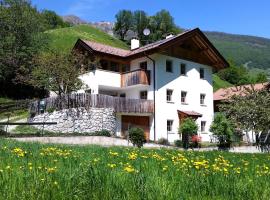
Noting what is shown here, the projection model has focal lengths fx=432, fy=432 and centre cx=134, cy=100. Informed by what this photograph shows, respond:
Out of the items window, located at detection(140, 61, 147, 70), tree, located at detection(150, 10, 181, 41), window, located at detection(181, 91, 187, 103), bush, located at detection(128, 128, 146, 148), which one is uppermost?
tree, located at detection(150, 10, 181, 41)

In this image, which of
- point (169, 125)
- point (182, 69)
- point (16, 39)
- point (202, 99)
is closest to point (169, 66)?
point (182, 69)

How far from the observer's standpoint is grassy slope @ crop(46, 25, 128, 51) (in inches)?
3339

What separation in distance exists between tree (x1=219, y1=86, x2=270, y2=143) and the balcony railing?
26.9 feet

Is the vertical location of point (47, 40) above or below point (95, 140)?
above

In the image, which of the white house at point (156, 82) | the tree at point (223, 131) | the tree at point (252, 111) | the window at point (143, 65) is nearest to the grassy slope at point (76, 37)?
the white house at point (156, 82)

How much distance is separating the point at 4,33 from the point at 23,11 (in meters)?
3.89

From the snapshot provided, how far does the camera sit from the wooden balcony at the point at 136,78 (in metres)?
38.6

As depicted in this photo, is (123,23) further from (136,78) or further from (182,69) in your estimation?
(136,78)

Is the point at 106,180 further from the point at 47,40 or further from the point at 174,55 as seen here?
the point at 47,40

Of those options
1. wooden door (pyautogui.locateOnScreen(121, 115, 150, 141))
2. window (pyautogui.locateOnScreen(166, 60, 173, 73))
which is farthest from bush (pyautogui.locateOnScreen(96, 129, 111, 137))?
window (pyautogui.locateOnScreen(166, 60, 173, 73))

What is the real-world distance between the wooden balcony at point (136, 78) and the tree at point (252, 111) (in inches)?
310

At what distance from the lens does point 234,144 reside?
107 ft

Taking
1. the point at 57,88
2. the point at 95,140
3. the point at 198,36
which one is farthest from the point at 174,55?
the point at 95,140

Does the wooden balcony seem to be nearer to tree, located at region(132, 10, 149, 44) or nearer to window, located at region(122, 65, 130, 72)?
window, located at region(122, 65, 130, 72)
